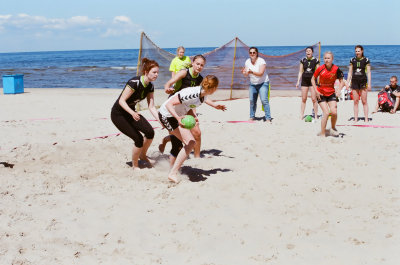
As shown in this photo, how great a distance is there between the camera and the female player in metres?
5.51

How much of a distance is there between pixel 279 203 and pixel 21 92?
15712 mm

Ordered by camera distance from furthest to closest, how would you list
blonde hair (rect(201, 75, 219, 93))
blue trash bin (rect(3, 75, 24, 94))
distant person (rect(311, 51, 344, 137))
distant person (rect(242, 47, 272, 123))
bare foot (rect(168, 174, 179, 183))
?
blue trash bin (rect(3, 75, 24, 94))
distant person (rect(242, 47, 272, 123))
distant person (rect(311, 51, 344, 137))
bare foot (rect(168, 174, 179, 183))
blonde hair (rect(201, 75, 219, 93))

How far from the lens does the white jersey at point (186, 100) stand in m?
5.63

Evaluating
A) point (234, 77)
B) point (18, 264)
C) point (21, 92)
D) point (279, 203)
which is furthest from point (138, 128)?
point (21, 92)

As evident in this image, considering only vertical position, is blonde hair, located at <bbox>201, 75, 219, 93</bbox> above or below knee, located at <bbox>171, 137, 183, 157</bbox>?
above

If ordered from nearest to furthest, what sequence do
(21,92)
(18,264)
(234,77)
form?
1. (18,264)
2. (234,77)
3. (21,92)

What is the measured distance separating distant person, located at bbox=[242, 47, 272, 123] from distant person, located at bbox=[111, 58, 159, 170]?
4.13 metres

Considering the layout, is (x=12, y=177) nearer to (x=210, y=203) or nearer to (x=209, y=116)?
(x=210, y=203)

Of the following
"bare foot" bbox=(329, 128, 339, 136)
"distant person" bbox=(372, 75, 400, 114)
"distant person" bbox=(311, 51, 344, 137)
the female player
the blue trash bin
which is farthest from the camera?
the blue trash bin

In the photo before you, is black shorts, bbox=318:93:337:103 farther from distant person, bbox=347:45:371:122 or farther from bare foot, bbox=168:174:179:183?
bare foot, bbox=168:174:179:183

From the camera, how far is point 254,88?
10727 mm

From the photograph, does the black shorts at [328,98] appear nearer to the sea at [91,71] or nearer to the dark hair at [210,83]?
the dark hair at [210,83]

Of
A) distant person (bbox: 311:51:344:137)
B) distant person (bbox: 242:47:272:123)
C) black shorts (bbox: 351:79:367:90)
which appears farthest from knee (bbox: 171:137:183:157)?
black shorts (bbox: 351:79:367:90)

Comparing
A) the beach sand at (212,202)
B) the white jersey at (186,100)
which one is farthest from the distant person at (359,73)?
the white jersey at (186,100)
